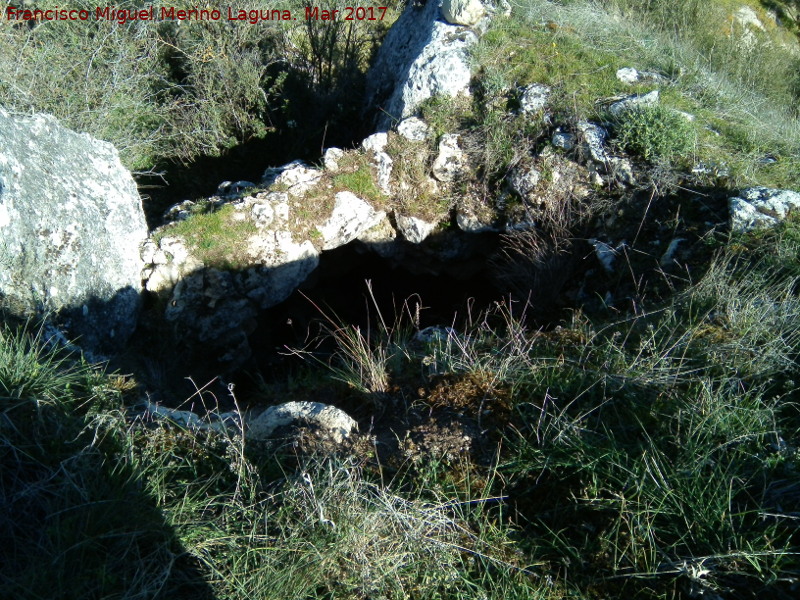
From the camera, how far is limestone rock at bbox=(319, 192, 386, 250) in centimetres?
568

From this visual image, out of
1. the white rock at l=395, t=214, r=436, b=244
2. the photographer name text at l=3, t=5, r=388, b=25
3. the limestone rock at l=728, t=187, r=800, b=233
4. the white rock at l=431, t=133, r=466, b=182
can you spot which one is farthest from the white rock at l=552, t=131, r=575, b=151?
the photographer name text at l=3, t=5, r=388, b=25

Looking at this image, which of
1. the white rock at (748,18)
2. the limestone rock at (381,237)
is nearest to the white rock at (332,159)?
the limestone rock at (381,237)

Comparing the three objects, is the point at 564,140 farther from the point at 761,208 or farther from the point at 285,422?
the point at 285,422

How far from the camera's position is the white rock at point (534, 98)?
595 cm

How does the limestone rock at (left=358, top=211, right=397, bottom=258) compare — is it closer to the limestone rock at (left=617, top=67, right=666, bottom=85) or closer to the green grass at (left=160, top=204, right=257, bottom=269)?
the green grass at (left=160, top=204, right=257, bottom=269)

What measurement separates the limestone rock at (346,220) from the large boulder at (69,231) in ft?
5.10

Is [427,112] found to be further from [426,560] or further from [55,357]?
[426,560]

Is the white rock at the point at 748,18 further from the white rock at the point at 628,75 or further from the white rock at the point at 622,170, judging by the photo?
the white rock at the point at 622,170

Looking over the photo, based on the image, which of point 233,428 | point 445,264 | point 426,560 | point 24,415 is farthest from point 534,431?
point 445,264

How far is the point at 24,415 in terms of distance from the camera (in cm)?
309

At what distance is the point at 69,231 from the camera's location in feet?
14.9

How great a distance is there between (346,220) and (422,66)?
1865 mm

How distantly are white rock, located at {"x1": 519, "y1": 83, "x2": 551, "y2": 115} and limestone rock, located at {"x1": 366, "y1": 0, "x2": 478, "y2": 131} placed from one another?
0.59m

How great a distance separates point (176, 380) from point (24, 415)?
1.89 m
